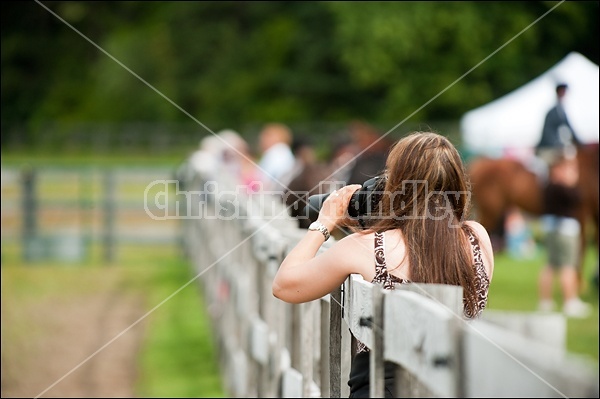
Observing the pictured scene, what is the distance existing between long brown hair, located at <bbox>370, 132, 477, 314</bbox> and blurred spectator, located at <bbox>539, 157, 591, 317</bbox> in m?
7.74

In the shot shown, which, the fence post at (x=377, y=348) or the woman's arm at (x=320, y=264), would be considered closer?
the fence post at (x=377, y=348)

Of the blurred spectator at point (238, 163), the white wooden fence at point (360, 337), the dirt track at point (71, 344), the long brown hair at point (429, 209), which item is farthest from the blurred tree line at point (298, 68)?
the long brown hair at point (429, 209)

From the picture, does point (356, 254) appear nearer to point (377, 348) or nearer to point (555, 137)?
point (377, 348)

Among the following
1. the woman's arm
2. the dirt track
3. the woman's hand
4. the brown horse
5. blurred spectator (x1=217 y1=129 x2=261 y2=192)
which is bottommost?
the dirt track

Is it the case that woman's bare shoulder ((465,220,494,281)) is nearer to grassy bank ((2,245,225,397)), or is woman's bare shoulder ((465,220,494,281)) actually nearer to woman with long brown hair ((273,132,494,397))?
woman with long brown hair ((273,132,494,397))

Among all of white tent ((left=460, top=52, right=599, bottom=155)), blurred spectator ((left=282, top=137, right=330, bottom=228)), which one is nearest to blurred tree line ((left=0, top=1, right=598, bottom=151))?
white tent ((left=460, top=52, right=599, bottom=155))

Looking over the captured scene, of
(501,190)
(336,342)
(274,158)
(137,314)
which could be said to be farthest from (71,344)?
(501,190)

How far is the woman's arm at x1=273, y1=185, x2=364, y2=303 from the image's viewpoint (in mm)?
2932

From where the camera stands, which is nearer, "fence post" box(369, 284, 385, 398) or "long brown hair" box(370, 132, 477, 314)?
"fence post" box(369, 284, 385, 398)

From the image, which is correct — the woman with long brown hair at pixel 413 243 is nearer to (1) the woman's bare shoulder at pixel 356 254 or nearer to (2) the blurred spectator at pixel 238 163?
(1) the woman's bare shoulder at pixel 356 254

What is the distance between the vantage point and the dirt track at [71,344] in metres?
7.27

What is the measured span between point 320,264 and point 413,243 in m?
0.29

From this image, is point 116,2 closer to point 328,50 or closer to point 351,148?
point 351,148

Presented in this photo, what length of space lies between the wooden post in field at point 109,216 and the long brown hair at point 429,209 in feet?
47.3
